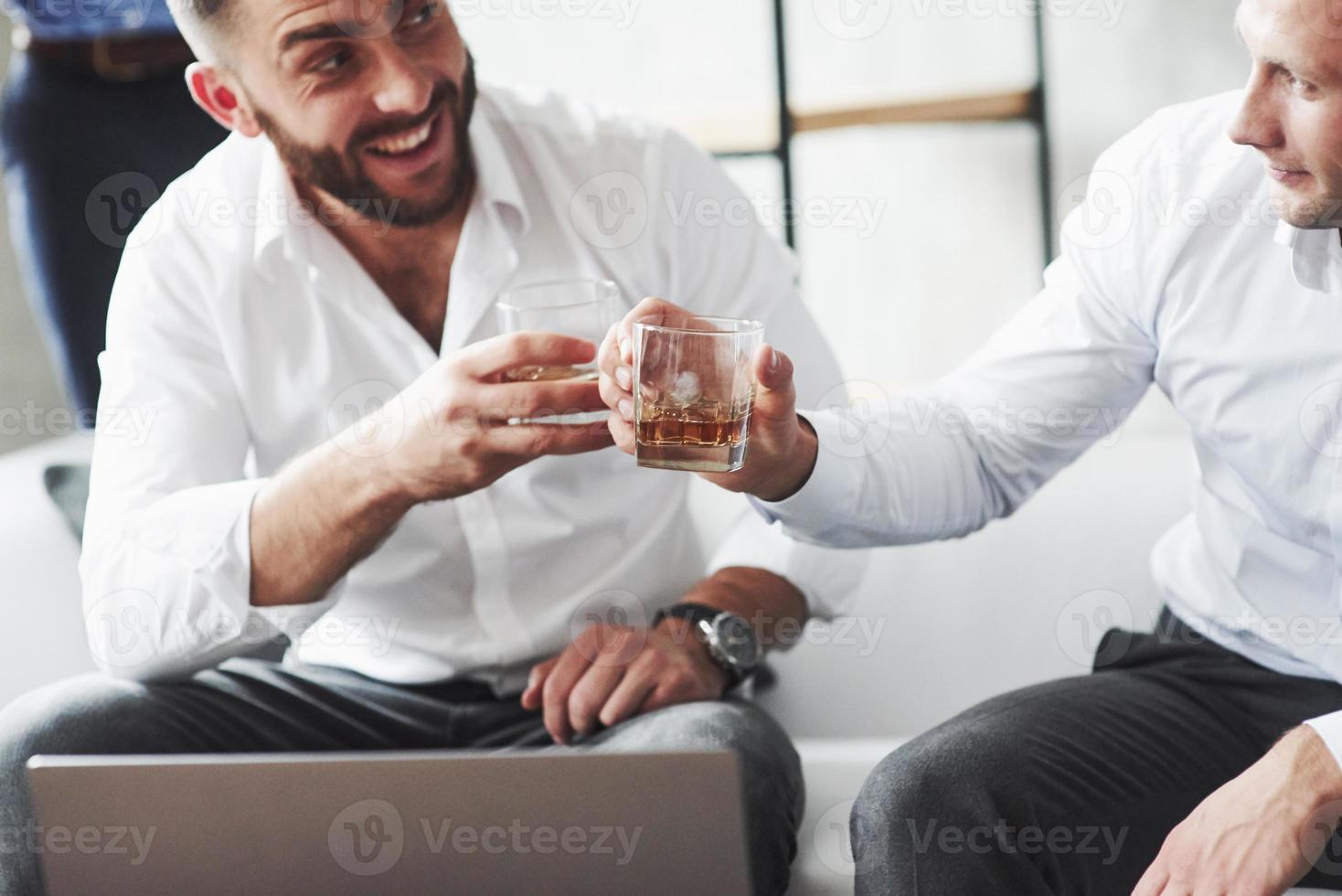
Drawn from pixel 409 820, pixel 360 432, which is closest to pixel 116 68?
pixel 360 432

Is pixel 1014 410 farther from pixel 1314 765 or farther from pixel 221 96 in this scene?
pixel 221 96

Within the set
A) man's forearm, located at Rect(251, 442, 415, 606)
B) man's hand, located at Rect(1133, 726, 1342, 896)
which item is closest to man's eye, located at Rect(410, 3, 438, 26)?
man's forearm, located at Rect(251, 442, 415, 606)

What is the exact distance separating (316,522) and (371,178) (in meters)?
0.41

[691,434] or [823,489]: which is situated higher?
[691,434]

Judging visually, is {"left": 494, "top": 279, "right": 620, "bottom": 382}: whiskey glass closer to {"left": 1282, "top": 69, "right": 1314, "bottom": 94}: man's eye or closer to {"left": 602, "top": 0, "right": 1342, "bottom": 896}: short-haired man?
{"left": 602, "top": 0, "right": 1342, "bottom": 896}: short-haired man

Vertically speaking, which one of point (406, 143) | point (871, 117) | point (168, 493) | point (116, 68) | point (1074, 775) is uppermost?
point (116, 68)

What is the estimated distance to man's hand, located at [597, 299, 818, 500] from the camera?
1.12m

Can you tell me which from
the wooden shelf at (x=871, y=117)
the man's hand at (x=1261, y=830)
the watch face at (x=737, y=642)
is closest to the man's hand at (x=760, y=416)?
the watch face at (x=737, y=642)

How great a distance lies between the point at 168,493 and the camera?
4.92 feet

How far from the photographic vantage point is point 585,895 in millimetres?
953

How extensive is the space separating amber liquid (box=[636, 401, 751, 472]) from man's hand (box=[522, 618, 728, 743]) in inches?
14.9

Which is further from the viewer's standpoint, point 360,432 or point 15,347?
point 15,347

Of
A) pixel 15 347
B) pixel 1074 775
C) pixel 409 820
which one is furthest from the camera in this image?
pixel 15 347

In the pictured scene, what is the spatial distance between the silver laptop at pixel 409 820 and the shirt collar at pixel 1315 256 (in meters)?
0.76
